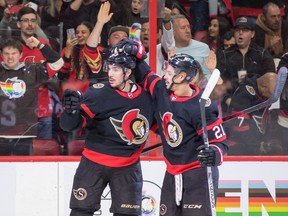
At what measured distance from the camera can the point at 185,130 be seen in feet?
19.1

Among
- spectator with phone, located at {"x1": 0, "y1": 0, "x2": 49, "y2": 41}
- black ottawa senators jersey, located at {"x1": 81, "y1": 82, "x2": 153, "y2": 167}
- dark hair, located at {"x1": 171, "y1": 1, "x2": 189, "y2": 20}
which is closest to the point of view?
black ottawa senators jersey, located at {"x1": 81, "y1": 82, "x2": 153, "y2": 167}

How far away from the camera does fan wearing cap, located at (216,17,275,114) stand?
6.99 metres

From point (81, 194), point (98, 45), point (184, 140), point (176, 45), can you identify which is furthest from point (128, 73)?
point (176, 45)

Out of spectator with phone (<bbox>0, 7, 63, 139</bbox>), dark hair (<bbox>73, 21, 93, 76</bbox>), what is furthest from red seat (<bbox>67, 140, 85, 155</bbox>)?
dark hair (<bbox>73, 21, 93, 76</bbox>)

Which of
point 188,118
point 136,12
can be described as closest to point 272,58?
point 136,12

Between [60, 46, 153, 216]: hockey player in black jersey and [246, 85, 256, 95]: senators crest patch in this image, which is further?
[246, 85, 256, 95]: senators crest patch

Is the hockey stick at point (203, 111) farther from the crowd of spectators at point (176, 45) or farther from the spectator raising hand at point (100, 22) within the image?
the spectator raising hand at point (100, 22)

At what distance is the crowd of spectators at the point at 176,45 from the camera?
6867 mm

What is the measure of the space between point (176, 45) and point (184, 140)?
1309 mm

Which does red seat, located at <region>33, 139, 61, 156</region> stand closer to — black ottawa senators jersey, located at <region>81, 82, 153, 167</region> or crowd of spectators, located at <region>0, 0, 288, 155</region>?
crowd of spectators, located at <region>0, 0, 288, 155</region>

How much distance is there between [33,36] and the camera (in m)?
6.88

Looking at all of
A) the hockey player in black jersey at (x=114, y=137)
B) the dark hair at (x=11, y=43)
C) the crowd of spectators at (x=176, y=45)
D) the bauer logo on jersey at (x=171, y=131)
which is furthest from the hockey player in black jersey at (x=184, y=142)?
the dark hair at (x=11, y=43)

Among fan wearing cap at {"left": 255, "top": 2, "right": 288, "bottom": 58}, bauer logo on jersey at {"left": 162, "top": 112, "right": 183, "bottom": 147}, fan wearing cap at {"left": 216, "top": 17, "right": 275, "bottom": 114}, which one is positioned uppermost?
fan wearing cap at {"left": 255, "top": 2, "right": 288, "bottom": 58}

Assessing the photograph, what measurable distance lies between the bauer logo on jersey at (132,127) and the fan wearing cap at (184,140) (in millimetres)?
219
